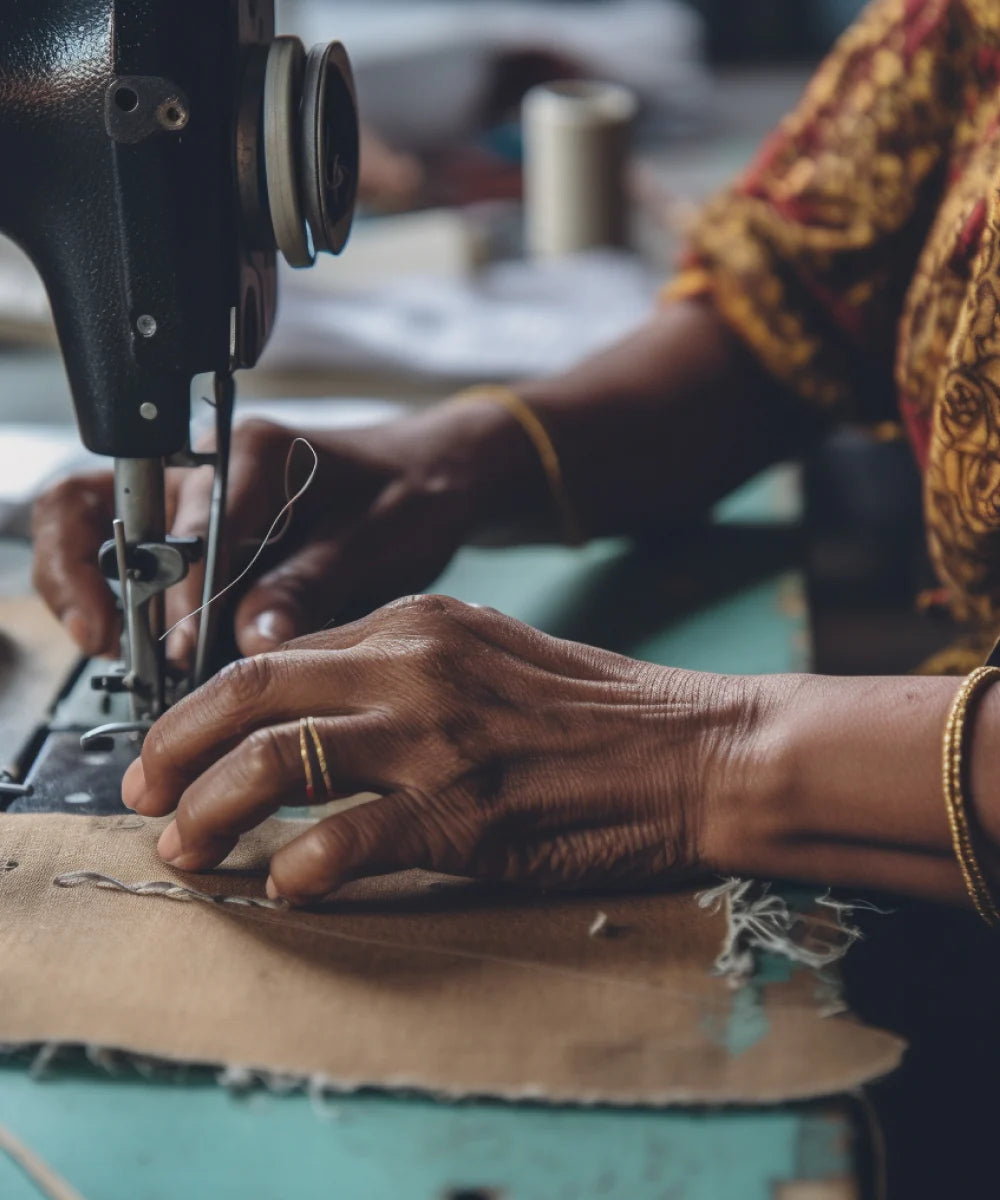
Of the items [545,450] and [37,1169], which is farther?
[545,450]

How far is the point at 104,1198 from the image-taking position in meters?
0.62

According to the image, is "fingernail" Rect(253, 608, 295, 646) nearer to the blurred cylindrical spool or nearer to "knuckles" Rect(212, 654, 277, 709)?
"knuckles" Rect(212, 654, 277, 709)

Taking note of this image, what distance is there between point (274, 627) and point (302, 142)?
30 cm

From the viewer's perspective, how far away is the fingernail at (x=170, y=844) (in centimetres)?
81

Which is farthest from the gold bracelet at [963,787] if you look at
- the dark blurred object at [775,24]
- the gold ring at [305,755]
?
the dark blurred object at [775,24]

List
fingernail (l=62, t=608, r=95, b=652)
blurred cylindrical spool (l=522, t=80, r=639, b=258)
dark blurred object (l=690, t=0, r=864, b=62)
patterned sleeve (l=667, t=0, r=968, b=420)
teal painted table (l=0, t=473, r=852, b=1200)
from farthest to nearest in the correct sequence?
dark blurred object (l=690, t=0, r=864, b=62), blurred cylindrical spool (l=522, t=80, r=639, b=258), patterned sleeve (l=667, t=0, r=968, b=420), fingernail (l=62, t=608, r=95, b=652), teal painted table (l=0, t=473, r=852, b=1200)

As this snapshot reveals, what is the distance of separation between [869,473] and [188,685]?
96 cm

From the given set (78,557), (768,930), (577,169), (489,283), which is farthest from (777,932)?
(577,169)

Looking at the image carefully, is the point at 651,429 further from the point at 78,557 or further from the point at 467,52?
the point at 467,52

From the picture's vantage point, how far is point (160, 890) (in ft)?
2.63

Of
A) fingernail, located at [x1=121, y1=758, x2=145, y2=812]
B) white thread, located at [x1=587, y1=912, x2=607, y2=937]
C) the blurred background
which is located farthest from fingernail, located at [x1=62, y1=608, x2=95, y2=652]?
white thread, located at [x1=587, y1=912, x2=607, y2=937]

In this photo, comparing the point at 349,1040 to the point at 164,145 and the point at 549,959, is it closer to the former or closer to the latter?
the point at 549,959

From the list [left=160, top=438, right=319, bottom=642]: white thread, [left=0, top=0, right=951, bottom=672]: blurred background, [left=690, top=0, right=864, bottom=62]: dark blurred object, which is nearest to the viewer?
[left=160, top=438, right=319, bottom=642]: white thread

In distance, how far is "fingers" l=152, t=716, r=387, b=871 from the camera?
2.53 feet
